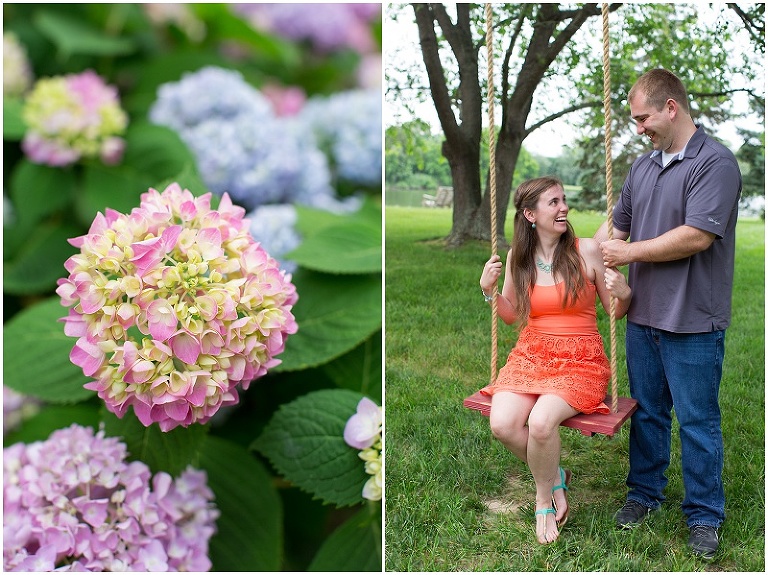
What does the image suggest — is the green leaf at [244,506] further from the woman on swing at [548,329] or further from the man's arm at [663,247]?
the man's arm at [663,247]

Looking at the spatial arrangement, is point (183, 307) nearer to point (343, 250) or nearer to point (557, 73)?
point (343, 250)

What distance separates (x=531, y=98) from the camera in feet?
6.44

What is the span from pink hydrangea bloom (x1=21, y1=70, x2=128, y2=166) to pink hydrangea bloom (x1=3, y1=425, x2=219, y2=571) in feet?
2.41

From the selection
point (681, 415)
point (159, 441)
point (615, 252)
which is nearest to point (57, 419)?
point (159, 441)

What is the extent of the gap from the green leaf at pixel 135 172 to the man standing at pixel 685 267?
992mm

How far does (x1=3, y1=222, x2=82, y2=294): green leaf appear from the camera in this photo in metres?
1.59

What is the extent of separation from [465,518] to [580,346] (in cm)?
49

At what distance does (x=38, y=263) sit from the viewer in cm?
163

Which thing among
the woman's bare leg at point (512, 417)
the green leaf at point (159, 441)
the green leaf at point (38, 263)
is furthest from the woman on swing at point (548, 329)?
the green leaf at point (38, 263)

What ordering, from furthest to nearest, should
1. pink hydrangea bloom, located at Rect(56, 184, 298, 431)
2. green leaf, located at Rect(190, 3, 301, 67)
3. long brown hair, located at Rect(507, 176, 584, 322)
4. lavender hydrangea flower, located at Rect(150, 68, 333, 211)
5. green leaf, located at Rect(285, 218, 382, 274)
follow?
green leaf, located at Rect(190, 3, 301, 67), lavender hydrangea flower, located at Rect(150, 68, 333, 211), long brown hair, located at Rect(507, 176, 584, 322), green leaf, located at Rect(285, 218, 382, 274), pink hydrangea bloom, located at Rect(56, 184, 298, 431)

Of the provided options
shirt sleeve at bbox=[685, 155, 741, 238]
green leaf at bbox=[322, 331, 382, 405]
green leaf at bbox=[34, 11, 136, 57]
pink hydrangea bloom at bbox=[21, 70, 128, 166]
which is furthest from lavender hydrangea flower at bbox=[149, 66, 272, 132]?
shirt sleeve at bbox=[685, 155, 741, 238]

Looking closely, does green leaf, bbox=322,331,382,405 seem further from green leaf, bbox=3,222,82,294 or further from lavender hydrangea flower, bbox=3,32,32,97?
lavender hydrangea flower, bbox=3,32,32,97

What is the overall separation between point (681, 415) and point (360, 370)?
2.25 ft

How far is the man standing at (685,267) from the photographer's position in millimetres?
1429
